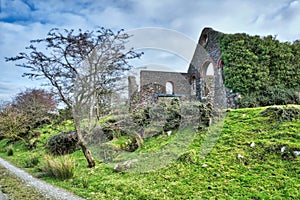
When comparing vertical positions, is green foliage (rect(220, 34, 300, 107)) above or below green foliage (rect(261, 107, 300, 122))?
above

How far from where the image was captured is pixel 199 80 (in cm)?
1558

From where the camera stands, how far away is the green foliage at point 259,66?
11383 mm

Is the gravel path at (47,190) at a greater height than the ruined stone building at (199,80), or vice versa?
the ruined stone building at (199,80)

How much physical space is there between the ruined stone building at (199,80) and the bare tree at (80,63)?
3.18 meters

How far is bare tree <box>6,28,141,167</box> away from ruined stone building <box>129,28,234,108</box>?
10.4ft

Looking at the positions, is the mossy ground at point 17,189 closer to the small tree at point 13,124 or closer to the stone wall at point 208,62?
the small tree at point 13,124

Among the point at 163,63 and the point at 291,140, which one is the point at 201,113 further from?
the point at 163,63

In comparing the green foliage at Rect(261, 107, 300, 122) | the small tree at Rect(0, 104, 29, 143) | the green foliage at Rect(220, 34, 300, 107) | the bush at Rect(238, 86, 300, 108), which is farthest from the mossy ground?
the green foliage at Rect(220, 34, 300, 107)

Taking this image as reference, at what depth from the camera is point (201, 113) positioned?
22.4ft

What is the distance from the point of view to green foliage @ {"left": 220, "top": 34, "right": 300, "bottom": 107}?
448 inches

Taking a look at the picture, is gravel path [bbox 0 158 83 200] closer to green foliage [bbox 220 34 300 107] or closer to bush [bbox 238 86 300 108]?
bush [bbox 238 86 300 108]

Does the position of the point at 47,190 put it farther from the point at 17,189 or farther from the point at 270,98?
the point at 270,98

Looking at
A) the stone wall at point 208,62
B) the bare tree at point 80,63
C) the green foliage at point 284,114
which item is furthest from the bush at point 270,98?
the bare tree at point 80,63

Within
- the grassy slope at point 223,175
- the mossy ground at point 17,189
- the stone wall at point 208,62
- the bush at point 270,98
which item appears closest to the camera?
the grassy slope at point 223,175
